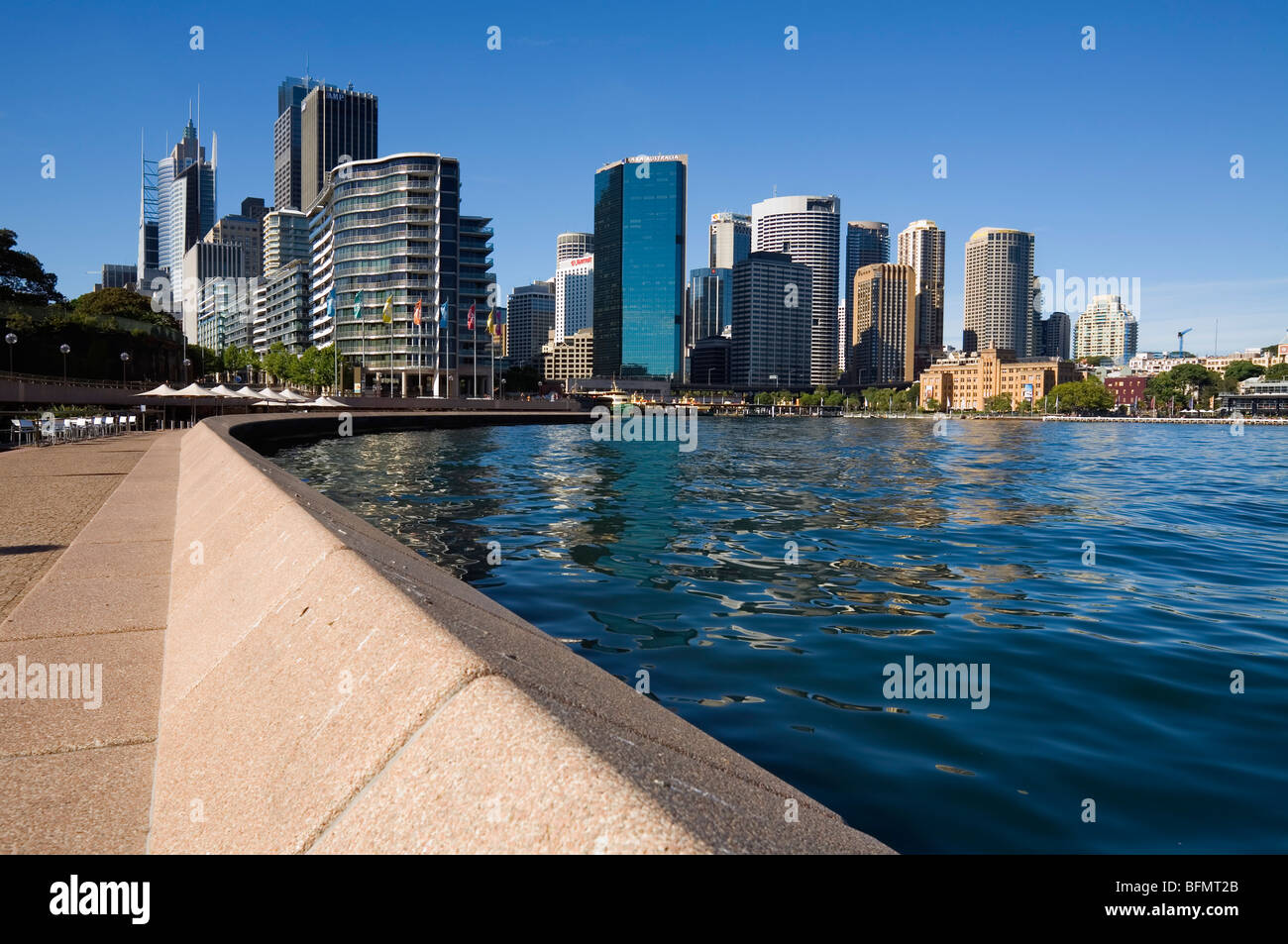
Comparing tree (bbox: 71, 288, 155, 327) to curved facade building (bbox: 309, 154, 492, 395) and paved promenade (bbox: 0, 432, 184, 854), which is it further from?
paved promenade (bbox: 0, 432, 184, 854)

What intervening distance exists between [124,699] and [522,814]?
352 cm

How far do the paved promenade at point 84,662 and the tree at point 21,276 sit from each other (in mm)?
96231

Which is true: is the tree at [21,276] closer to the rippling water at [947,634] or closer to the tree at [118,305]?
the tree at [118,305]

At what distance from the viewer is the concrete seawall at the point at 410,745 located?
2436 mm

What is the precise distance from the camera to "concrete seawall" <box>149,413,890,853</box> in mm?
2436

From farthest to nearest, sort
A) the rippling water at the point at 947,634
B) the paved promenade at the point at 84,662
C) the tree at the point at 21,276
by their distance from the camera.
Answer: the tree at the point at 21,276
the rippling water at the point at 947,634
the paved promenade at the point at 84,662

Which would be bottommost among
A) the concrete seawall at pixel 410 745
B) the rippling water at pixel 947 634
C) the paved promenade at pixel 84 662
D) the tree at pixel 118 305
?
the rippling water at pixel 947 634

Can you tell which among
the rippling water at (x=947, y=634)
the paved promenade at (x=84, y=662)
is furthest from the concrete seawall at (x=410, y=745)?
the rippling water at (x=947, y=634)

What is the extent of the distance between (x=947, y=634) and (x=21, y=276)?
11078cm

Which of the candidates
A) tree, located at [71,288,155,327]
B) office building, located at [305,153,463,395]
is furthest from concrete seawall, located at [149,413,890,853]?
office building, located at [305,153,463,395]

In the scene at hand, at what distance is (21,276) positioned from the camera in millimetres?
91875
